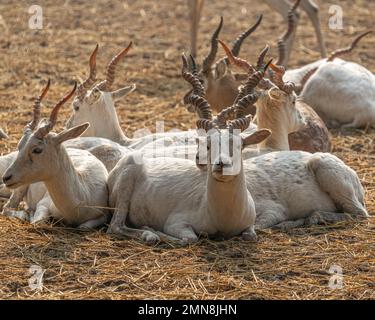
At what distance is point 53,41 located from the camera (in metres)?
15.4

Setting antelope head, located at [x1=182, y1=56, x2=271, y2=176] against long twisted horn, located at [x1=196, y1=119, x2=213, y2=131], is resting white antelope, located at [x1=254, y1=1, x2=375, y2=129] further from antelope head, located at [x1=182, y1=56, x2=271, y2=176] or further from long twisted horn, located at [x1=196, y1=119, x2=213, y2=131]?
long twisted horn, located at [x1=196, y1=119, x2=213, y2=131]

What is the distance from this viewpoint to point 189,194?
7.29 meters

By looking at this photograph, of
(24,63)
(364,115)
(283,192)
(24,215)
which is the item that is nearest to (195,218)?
(283,192)

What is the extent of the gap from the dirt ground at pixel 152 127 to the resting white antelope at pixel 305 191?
0.65ft

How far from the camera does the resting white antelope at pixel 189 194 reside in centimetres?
665

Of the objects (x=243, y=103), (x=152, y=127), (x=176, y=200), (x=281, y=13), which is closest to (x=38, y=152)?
(x=176, y=200)

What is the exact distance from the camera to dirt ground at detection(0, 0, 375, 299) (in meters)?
6.23

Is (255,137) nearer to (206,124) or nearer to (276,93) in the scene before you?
(206,124)

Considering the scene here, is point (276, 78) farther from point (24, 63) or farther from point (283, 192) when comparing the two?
point (24, 63)

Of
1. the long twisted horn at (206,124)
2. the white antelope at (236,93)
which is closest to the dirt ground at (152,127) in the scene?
the white antelope at (236,93)

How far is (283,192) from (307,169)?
0.98 feet

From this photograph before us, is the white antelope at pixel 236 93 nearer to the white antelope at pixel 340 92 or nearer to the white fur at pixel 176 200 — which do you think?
the white antelope at pixel 340 92

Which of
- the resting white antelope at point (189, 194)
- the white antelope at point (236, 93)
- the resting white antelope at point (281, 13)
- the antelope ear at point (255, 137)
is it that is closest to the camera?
the resting white antelope at point (189, 194)
